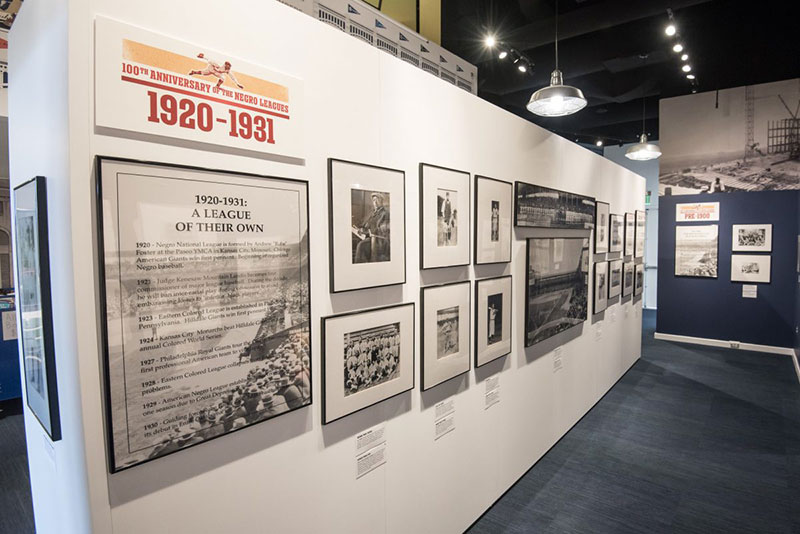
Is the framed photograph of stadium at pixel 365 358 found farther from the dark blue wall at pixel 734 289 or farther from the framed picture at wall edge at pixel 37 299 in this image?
the dark blue wall at pixel 734 289

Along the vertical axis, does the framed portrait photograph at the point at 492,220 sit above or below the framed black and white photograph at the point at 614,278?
above

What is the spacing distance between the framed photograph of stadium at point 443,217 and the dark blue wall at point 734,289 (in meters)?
6.62

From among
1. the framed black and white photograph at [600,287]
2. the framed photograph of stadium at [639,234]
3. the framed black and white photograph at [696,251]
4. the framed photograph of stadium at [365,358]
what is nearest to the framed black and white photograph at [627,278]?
the framed photograph of stadium at [639,234]

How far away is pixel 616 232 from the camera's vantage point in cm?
521

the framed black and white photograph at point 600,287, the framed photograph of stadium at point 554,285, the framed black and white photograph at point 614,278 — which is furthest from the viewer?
the framed black and white photograph at point 614,278

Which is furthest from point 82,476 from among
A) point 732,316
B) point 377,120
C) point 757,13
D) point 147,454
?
point 732,316

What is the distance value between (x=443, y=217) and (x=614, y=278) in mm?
3600

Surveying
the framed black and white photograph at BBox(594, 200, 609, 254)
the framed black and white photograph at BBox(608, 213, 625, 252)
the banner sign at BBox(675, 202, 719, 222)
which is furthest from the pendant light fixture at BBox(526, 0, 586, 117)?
the banner sign at BBox(675, 202, 719, 222)

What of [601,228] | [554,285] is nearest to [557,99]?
[554,285]

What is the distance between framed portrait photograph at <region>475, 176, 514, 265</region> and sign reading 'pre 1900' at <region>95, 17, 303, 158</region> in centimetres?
137

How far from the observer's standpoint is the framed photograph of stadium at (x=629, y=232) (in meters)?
5.66

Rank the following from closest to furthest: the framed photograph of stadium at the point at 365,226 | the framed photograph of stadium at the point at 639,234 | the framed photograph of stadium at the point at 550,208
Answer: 1. the framed photograph of stadium at the point at 365,226
2. the framed photograph of stadium at the point at 550,208
3. the framed photograph of stadium at the point at 639,234

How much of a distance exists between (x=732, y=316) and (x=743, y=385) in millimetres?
2287

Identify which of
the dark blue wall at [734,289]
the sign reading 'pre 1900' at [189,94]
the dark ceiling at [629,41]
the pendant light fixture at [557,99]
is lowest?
the dark blue wall at [734,289]
